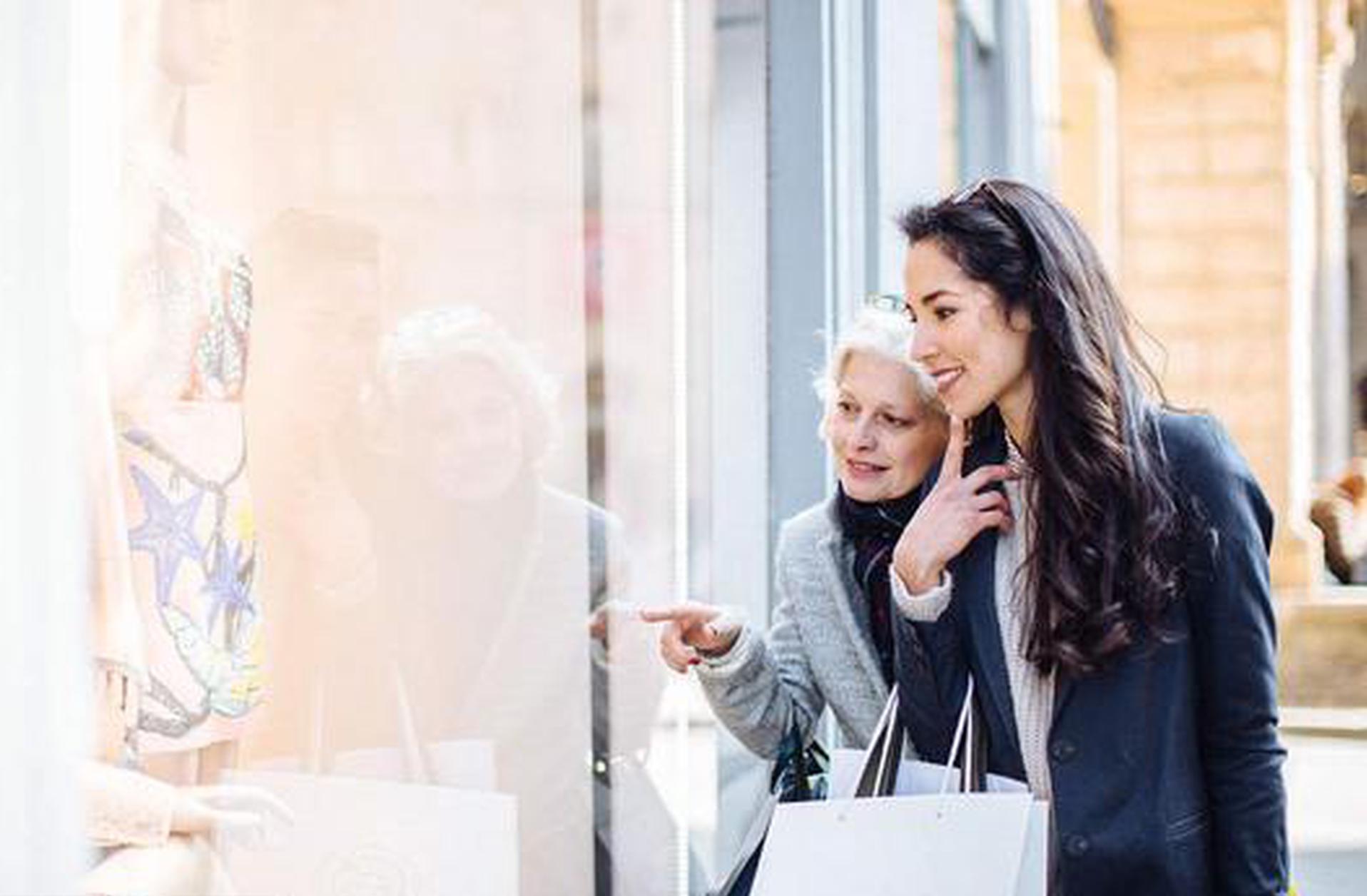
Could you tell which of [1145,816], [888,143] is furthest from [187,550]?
[888,143]

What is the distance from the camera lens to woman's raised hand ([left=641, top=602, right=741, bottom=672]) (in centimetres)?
353

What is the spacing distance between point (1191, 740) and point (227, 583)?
1434 mm

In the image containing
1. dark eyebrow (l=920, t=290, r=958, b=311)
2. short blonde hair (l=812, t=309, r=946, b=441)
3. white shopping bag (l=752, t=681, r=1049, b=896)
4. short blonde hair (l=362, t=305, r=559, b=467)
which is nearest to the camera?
short blonde hair (l=362, t=305, r=559, b=467)

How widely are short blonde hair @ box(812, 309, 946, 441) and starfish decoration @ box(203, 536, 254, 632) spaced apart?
A: 1.40 metres

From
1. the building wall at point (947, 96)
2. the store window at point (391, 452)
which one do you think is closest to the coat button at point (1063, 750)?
the store window at point (391, 452)

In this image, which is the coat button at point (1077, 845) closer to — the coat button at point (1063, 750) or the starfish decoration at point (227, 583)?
the coat button at point (1063, 750)

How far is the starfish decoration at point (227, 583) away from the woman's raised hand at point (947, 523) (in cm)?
115

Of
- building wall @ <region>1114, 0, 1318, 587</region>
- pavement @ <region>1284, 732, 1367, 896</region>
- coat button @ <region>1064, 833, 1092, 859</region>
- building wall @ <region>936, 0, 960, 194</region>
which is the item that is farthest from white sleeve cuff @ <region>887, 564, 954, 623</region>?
building wall @ <region>1114, 0, 1318, 587</region>

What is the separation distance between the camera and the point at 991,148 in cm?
890

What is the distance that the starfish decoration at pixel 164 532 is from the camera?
2.17 metres

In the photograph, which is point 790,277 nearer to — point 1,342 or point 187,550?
point 187,550

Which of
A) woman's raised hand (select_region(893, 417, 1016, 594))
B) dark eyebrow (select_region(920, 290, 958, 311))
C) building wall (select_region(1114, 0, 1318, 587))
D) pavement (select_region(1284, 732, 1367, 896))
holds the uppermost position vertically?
building wall (select_region(1114, 0, 1318, 587))

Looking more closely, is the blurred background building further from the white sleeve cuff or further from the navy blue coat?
the navy blue coat

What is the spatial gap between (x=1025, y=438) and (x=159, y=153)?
1.48m
